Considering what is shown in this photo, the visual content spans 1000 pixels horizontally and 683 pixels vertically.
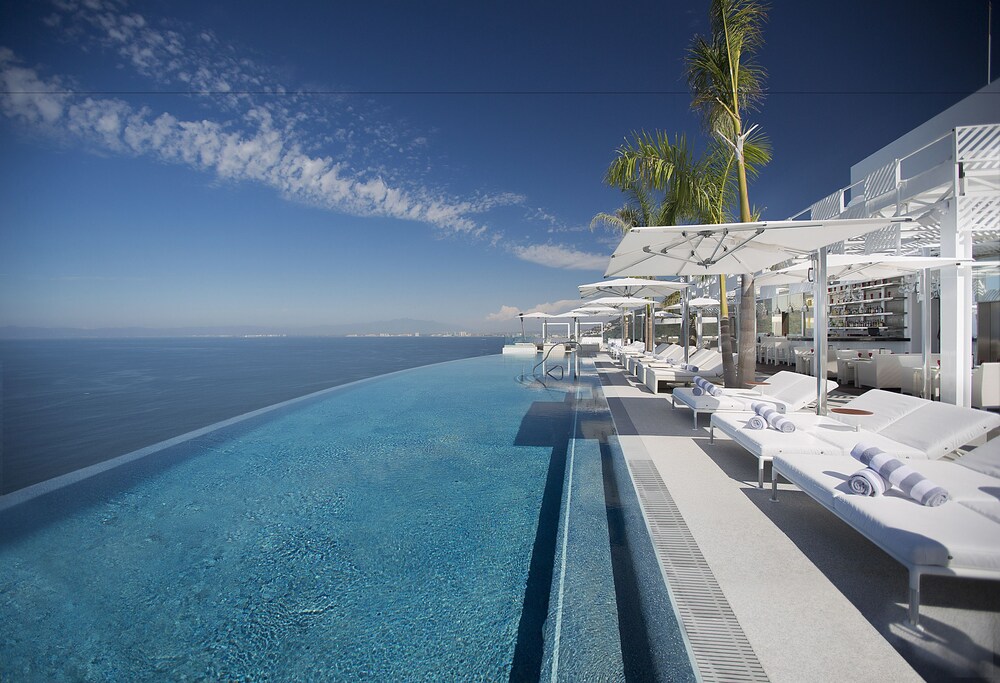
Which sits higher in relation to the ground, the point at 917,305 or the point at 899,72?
the point at 899,72

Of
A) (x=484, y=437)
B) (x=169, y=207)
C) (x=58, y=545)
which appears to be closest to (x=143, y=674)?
(x=58, y=545)

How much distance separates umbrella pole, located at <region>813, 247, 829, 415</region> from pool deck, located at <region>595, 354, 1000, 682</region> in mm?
1770

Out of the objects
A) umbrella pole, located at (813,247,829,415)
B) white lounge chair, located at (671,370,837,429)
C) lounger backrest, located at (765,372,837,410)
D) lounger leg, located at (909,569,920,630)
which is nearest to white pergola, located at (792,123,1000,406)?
umbrella pole, located at (813,247,829,415)

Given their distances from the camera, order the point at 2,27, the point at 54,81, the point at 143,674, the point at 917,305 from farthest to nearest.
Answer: the point at 917,305 < the point at 54,81 < the point at 2,27 < the point at 143,674

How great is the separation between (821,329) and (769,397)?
3.86 feet

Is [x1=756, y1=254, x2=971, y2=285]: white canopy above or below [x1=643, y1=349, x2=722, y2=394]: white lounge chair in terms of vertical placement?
above

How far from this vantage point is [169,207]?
1853 centimetres

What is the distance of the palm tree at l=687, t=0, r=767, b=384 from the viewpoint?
6637 mm

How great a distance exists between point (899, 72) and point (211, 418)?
20734 millimetres

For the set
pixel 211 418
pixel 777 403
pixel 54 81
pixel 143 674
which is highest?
pixel 54 81

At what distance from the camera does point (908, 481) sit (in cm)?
222

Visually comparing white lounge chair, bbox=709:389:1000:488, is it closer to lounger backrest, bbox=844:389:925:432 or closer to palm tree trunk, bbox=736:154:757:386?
lounger backrest, bbox=844:389:925:432

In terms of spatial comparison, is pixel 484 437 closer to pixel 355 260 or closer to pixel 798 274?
pixel 798 274

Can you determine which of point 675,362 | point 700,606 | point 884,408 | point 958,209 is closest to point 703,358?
point 675,362
